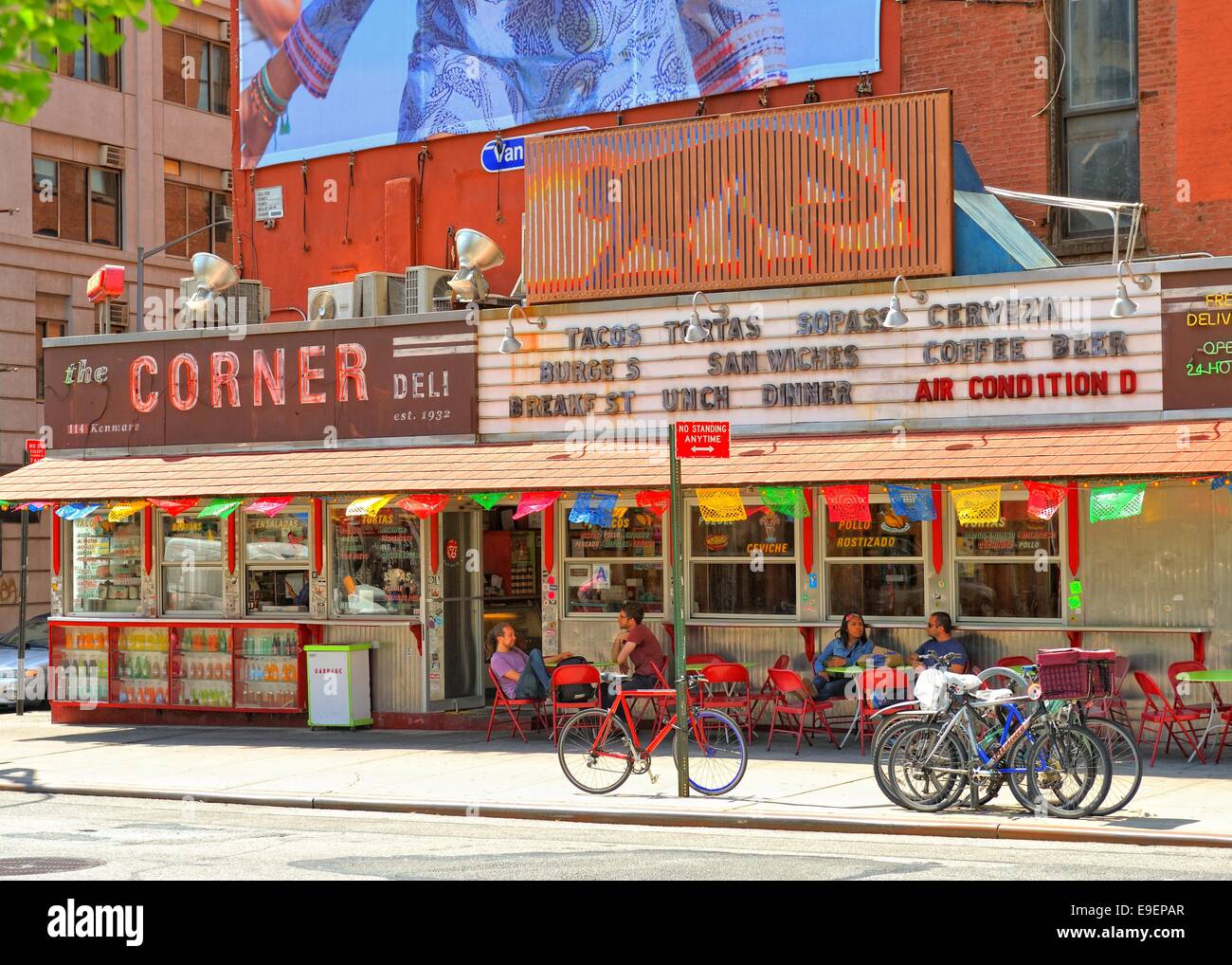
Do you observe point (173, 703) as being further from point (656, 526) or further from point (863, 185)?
point (863, 185)

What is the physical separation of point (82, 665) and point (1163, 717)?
44.8ft

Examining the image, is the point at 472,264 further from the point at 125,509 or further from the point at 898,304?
the point at 898,304

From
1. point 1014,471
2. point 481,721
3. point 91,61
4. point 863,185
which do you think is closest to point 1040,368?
point 1014,471

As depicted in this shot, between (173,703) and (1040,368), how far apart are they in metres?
11.5

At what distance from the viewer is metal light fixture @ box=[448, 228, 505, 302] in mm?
19859

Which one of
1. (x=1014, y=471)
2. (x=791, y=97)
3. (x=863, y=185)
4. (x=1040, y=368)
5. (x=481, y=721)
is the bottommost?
(x=481, y=721)

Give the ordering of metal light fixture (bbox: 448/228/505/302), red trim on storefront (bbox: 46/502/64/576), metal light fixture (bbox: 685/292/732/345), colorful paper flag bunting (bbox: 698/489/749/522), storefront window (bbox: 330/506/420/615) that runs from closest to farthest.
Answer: colorful paper flag bunting (bbox: 698/489/749/522)
metal light fixture (bbox: 685/292/732/345)
metal light fixture (bbox: 448/228/505/302)
storefront window (bbox: 330/506/420/615)
red trim on storefront (bbox: 46/502/64/576)

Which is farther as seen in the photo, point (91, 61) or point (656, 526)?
point (91, 61)

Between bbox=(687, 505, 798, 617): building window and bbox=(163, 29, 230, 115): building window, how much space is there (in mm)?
25199

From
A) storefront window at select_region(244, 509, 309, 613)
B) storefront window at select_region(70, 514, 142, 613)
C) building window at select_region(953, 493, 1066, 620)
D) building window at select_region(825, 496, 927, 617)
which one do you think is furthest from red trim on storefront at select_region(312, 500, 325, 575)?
building window at select_region(953, 493, 1066, 620)

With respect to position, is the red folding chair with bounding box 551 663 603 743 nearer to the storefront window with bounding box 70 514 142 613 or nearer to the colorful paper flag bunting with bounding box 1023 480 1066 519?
the colorful paper flag bunting with bounding box 1023 480 1066 519

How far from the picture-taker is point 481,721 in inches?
778

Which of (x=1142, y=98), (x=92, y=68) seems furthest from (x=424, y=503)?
(x=92, y=68)

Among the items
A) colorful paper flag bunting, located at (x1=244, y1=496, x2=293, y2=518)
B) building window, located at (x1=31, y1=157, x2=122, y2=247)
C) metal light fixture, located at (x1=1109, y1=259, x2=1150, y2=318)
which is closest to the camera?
metal light fixture, located at (x1=1109, y1=259, x2=1150, y2=318)
